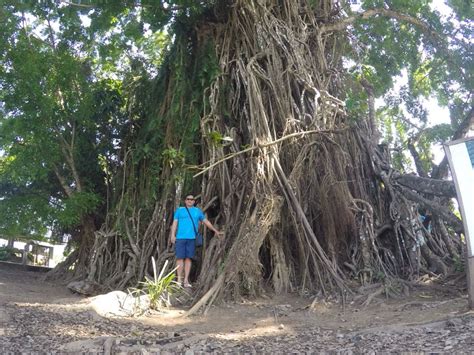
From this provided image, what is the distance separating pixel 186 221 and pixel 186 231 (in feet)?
0.47

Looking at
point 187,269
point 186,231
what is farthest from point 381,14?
point 187,269

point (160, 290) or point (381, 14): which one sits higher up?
point (381, 14)

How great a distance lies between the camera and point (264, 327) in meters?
5.62

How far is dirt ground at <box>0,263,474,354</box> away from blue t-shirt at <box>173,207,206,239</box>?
4.20ft

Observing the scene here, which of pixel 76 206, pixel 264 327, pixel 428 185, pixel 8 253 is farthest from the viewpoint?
pixel 8 253

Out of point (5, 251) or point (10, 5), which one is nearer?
point (10, 5)

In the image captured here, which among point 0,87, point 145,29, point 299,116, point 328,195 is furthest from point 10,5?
point 328,195

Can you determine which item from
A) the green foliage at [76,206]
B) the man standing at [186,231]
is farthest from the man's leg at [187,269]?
A: the green foliage at [76,206]

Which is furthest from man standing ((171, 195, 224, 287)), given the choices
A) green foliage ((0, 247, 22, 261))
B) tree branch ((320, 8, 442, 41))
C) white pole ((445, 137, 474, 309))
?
green foliage ((0, 247, 22, 261))

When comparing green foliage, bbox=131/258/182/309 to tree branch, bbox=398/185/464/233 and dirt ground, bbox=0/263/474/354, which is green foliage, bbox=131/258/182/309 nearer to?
dirt ground, bbox=0/263/474/354

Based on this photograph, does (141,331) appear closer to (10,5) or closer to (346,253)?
(346,253)

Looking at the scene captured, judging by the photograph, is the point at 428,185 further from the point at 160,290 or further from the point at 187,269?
the point at 160,290

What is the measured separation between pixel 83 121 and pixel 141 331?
502 centimetres

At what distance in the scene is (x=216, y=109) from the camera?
324 inches
